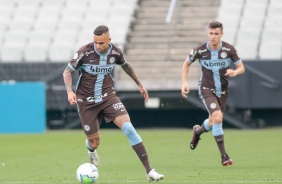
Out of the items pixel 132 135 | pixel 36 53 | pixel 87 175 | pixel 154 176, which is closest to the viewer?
pixel 87 175

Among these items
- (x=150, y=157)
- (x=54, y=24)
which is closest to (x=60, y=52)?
(x=54, y=24)

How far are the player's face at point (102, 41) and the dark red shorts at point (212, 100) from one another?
2895 mm

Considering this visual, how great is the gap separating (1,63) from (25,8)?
3.58 m

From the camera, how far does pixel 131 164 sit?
13.6 metres

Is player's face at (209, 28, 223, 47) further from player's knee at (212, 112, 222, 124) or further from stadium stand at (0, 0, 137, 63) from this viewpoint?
stadium stand at (0, 0, 137, 63)

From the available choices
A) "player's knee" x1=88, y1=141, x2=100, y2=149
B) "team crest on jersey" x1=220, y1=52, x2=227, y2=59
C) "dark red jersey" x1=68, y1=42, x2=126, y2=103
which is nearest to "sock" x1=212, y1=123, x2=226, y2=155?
"team crest on jersey" x1=220, y1=52, x2=227, y2=59

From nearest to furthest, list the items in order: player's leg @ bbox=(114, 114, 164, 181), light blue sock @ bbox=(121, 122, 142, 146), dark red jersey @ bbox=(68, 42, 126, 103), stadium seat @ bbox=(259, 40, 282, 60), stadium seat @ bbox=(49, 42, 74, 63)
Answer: player's leg @ bbox=(114, 114, 164, 181) < light blue sock @ bbox=(121, 122, 142, 146) < dark red jersey @ bbox=(68, 42, 126, 103) < stadium seat @ bbox=(259, 40, 282, 60) < stadium seat @ bbox=(49, 42, 74, 63)

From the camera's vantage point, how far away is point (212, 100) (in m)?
13.6

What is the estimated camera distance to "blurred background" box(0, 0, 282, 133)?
23.1 meters

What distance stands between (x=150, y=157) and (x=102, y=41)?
4396mm

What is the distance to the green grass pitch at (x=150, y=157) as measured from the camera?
11.2 metres

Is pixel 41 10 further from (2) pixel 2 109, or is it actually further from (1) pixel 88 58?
(1) pixel 88 58

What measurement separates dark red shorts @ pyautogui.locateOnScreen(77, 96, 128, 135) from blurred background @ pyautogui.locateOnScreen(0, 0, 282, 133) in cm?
1050

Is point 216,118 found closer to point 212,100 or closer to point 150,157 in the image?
point 212,100
